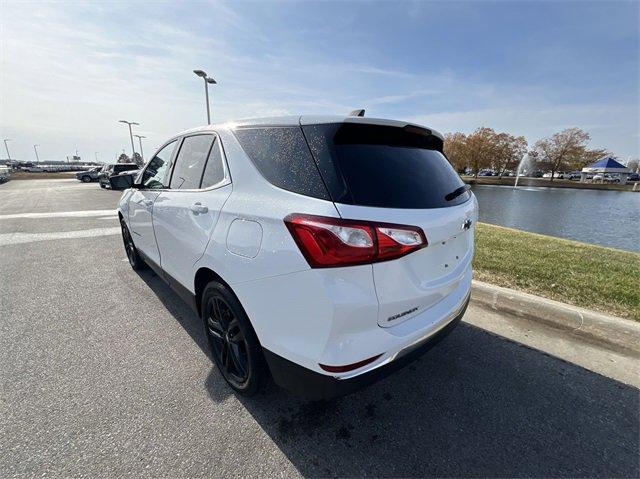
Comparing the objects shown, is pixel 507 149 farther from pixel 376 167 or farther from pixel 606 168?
pixel 376 167

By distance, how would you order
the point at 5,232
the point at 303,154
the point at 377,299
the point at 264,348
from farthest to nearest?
the point at 5,232 → the point at 264,348 → the point at 303,154 → the point at 377,299

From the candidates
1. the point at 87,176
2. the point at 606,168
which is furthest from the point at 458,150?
the point at 87,176

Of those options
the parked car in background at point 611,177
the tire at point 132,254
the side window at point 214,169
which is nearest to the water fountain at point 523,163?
the parked car in background at point 611,177

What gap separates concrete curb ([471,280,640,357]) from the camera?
2850 millimetres

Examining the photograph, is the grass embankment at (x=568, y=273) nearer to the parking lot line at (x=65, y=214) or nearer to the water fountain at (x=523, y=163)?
the parking lot line at (x=65, y=214)

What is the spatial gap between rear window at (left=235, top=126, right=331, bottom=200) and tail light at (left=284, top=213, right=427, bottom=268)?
0.52 feet

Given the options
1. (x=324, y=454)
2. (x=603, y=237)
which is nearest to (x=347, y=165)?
(x=324, y=454)

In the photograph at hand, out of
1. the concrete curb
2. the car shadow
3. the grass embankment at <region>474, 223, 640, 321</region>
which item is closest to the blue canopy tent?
the grass embankment at <region>474, 223, 640, 321</region>

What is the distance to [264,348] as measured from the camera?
6.11 feet

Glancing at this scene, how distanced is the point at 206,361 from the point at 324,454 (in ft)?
4.28

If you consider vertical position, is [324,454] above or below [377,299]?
below

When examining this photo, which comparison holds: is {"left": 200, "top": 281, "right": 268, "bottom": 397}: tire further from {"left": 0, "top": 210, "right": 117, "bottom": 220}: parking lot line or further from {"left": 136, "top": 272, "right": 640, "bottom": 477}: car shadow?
{"left": 0, "top": 210, "right": 117, "bottom": 220}: parking lot line

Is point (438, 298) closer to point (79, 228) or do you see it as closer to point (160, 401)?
point (160, 401)

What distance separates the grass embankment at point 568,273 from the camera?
136 inches
